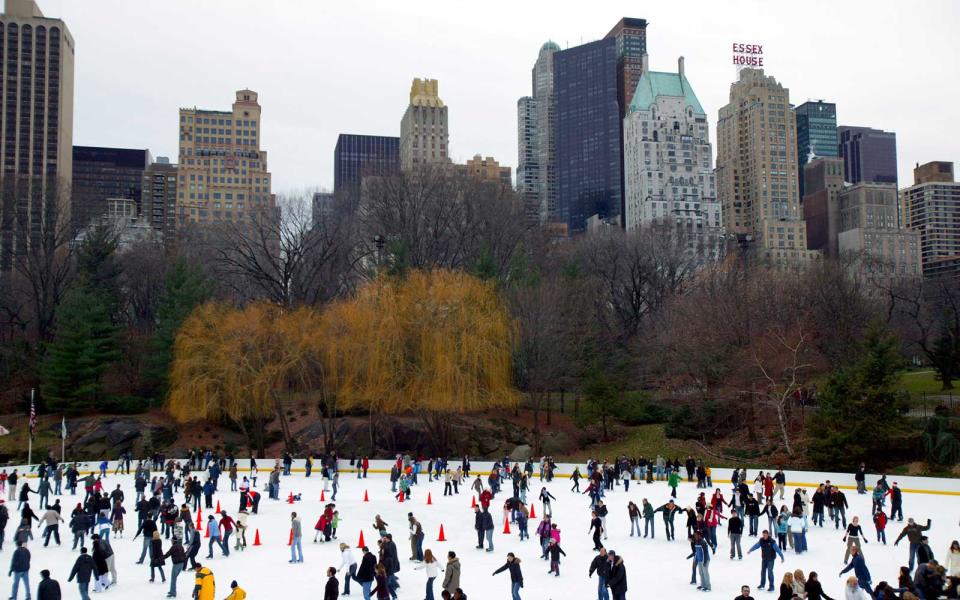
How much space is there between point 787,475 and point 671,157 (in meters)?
139

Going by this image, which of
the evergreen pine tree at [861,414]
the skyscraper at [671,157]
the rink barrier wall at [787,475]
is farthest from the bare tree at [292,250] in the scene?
the skyscraper at [671,157]

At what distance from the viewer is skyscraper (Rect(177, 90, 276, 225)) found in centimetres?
17412

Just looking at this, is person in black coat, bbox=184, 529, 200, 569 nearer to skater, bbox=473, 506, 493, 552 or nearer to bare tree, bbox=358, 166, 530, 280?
skater, bbox=473, 506, 493, 552

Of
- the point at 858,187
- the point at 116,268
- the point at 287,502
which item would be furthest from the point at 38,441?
the point at 858,187

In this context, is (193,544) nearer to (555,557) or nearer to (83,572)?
(83,572)

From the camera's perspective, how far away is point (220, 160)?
584 feet

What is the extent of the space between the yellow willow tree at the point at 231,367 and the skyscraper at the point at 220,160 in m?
129

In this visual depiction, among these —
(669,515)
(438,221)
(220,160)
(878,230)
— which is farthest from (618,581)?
(878,230)

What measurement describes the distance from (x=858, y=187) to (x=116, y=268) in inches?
7170

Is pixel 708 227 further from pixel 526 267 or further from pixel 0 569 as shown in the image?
pixel 0 569

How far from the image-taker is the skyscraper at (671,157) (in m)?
163

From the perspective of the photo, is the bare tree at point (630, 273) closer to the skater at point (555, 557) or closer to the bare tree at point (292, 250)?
the bare tree at point (292, 250)

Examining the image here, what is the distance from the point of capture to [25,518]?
20.2 metres

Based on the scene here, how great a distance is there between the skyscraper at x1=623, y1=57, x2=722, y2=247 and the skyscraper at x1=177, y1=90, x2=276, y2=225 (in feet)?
252
